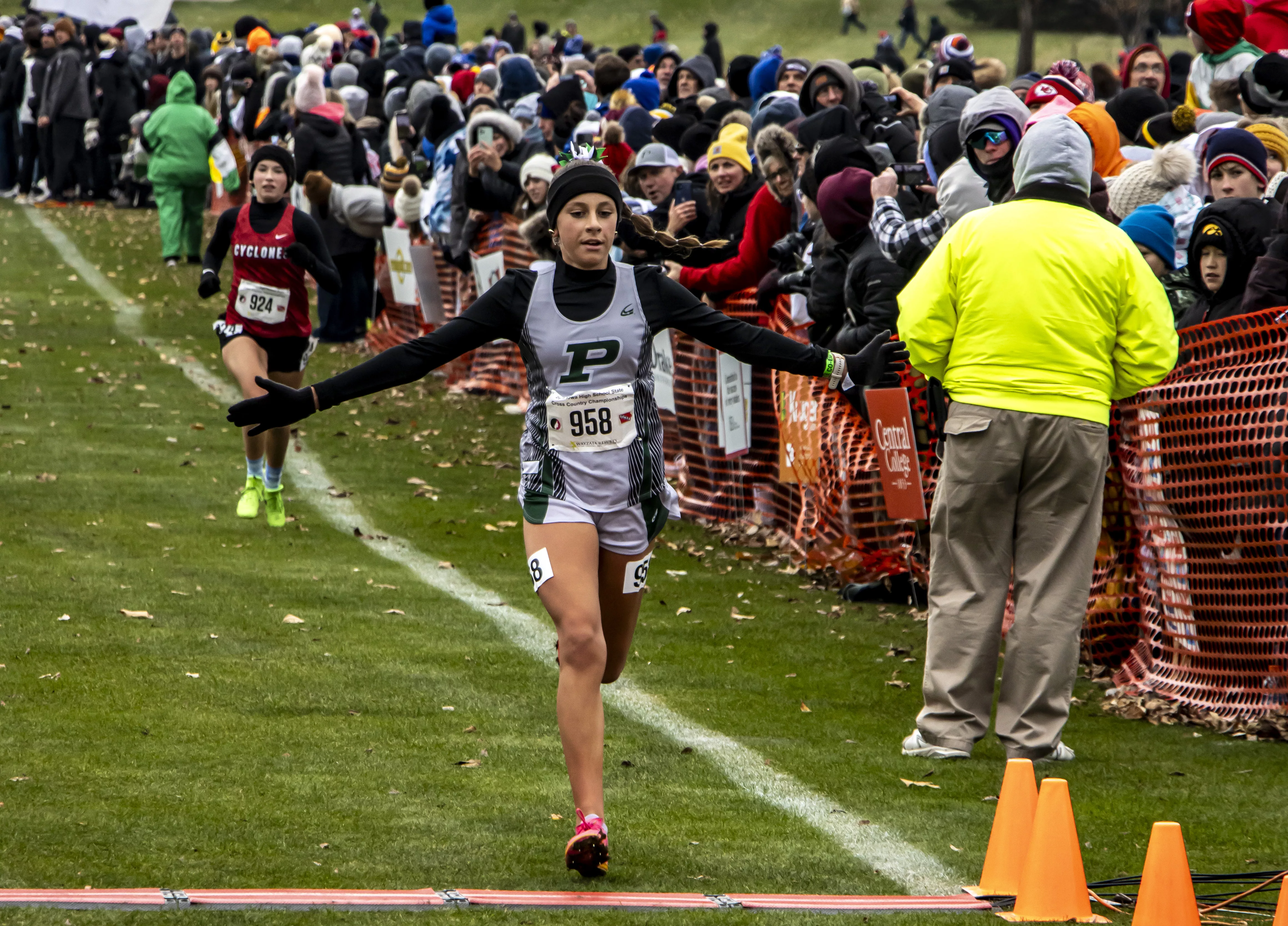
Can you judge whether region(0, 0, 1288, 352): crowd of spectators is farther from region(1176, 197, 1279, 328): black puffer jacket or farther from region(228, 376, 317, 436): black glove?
region(228, 376, 317, 436): black glove

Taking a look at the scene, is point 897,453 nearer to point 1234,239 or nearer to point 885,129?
point 1234,239

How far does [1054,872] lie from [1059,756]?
6.59 feet

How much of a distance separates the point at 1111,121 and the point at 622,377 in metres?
5.37

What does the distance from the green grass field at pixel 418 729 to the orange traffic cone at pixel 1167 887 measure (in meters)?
0.65

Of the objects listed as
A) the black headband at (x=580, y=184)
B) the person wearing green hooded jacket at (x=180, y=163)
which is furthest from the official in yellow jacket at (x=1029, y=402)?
the person wearing green hooded jacket at (x=180, y=163)

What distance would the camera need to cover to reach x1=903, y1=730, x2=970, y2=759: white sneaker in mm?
7031

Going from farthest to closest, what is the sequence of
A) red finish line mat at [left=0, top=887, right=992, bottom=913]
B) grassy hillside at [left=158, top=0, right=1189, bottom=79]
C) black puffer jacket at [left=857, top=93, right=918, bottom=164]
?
grassy hillside at [left=158, top=0, right=1189, bottom=79], black puffer jacket at [left=857, top=93, right=918, bottom=164], red finish line mat at [left=0, top=887, right=992, bottom=913]

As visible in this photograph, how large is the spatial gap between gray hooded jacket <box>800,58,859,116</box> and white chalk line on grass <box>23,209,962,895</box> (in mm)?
4213

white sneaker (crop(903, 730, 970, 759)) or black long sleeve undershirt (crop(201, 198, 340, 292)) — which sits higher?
black long sleeve undershirt (crop(201, 198, 340, 292))

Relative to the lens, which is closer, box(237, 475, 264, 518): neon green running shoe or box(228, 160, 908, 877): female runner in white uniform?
box(228, 160, 908, 877): female runner in white uniform

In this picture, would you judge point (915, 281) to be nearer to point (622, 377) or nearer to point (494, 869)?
point (622, 377)

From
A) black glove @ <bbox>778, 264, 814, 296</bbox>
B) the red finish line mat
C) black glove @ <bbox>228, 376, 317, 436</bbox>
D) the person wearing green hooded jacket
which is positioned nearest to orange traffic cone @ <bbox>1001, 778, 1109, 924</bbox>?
the red finish line mat

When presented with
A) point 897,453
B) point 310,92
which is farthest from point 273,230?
point 310,92

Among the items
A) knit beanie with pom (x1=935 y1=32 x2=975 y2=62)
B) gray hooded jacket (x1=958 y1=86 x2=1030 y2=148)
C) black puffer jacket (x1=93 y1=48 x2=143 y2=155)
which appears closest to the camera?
gray hooded jacket (x1=958 y1=86 x2=1030 y2=148)
